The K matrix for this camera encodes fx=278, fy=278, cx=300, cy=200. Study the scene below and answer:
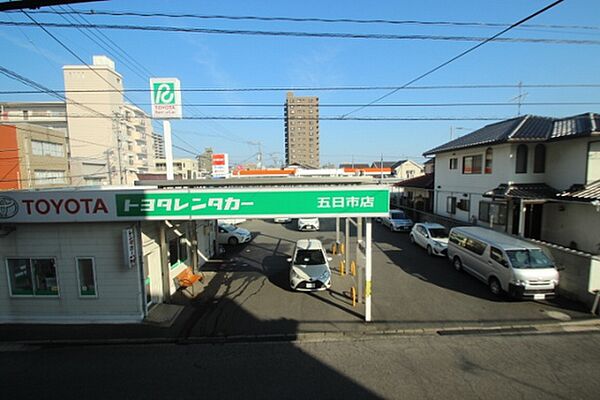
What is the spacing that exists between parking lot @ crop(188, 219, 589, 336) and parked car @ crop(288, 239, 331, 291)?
382 millimetres

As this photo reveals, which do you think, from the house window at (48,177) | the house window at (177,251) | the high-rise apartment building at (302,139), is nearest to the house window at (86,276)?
the house window at (177,251)

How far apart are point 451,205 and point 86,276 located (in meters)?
21.4

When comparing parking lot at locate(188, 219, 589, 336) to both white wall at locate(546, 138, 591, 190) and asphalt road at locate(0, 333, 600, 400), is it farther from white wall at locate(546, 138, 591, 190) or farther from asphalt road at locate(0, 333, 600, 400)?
white wall at locate(546, 138, 591, 190)

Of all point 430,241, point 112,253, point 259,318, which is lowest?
point 259,318

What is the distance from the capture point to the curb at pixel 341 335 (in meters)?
7.15

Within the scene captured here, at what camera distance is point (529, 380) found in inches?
216

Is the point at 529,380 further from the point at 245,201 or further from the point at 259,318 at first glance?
the point at 245,201

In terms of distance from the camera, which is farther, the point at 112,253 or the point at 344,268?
the point at 344,268

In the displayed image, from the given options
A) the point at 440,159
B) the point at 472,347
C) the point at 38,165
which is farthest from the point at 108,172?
the point at 472,347

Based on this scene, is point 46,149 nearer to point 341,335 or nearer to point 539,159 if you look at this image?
point 341,335

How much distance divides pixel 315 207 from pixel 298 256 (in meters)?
4.14

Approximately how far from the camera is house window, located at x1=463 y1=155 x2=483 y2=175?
57.4 feet

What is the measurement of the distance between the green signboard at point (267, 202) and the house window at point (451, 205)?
1535 centimetres

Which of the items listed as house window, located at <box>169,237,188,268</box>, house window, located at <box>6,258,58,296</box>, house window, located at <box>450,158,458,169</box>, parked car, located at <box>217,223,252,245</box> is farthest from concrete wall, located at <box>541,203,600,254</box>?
house window, located at <box>6,258,58,296</box>
